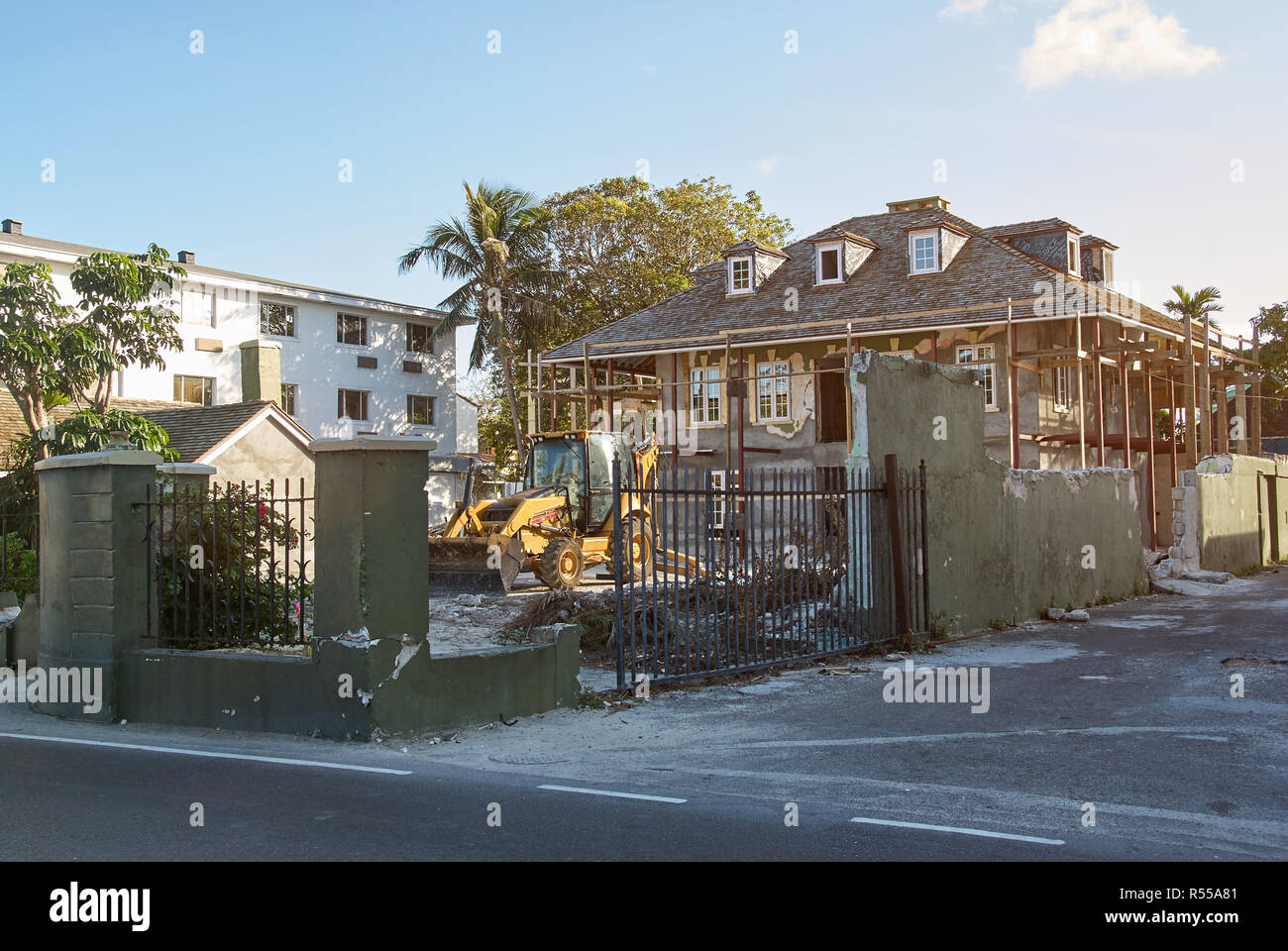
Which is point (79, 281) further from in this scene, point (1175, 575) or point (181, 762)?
point (1175, 575)

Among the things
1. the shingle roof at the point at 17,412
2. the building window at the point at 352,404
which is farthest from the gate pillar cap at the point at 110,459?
the building window at the point at 352,404

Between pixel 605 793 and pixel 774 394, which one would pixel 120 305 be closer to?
pixel 774 394

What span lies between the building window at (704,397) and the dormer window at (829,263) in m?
3.87

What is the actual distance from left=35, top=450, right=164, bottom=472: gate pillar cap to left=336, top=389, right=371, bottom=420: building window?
30718 mm

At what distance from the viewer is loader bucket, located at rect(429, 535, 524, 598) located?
18.6m

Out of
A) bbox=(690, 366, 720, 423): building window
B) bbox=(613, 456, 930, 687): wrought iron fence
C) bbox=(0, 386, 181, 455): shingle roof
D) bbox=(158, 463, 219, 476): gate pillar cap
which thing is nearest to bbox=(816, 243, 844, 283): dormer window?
bbox=(690, 366, 720, 423): building window

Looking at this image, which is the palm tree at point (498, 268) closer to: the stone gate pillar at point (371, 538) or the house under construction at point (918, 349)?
the house under construction at point (918, 349)

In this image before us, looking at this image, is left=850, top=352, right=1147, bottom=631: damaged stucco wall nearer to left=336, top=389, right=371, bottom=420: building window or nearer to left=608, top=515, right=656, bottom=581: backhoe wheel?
left=608, top=515, right=656, bottom=581: backhoe wheel

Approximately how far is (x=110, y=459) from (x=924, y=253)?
24.4 m

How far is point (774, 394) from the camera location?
1216 inches
